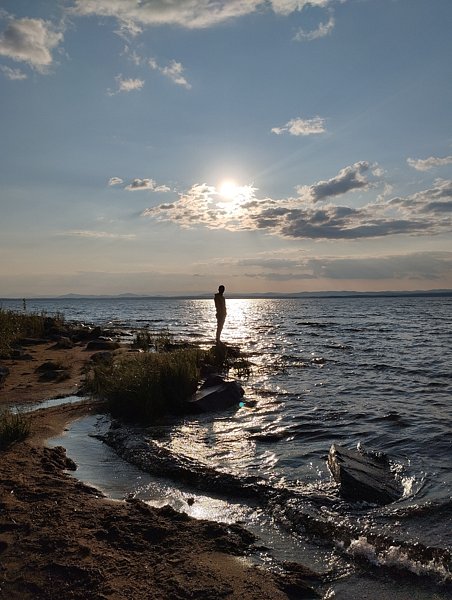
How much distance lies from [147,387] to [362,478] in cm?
Answer: 562

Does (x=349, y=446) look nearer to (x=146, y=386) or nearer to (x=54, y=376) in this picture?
(x=146, y=386)

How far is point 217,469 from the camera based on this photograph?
7559 mm

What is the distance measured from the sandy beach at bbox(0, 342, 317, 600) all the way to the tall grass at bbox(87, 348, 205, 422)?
156 inches

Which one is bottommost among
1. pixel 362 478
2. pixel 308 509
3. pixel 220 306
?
pixel 308 509

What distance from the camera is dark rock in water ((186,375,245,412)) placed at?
11523 mm

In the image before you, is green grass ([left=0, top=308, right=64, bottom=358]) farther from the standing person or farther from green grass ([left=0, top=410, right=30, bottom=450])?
green grass ([left=0, top=410, right=30, bottom=450])

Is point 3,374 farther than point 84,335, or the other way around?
point 84,335

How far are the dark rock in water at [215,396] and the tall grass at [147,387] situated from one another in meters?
0.31

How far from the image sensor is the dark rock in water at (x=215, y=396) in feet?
37.8

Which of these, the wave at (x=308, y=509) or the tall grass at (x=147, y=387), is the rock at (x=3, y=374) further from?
the wave at (x=308, y=509)

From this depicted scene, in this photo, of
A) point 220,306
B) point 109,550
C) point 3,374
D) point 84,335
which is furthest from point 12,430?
point 84,335

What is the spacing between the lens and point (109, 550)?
4.75m

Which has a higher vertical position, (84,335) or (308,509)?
(84,335)

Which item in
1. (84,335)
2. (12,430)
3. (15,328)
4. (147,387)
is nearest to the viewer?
(12,430)
